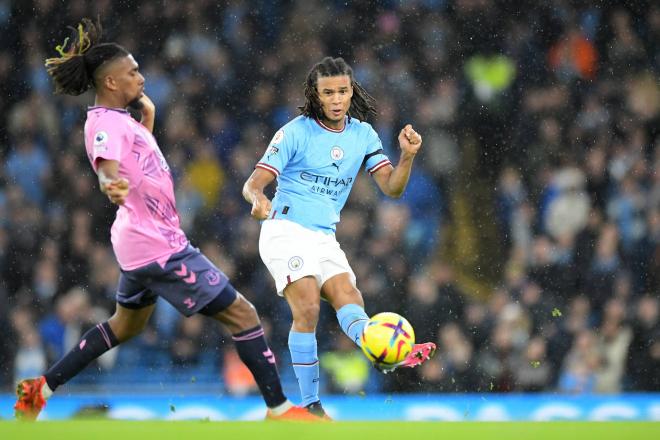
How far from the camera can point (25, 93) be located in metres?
10.5

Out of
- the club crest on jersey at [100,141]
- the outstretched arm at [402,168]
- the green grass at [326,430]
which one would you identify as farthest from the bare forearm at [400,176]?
the green grass at [326,430]

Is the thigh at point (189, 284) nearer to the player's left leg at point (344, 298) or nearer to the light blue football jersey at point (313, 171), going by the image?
the player's left leg at point (344, 298)

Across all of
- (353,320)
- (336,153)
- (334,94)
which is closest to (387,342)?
(353,320)

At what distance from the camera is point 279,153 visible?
5871 millimetres

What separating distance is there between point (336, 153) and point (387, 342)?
44.1 inches

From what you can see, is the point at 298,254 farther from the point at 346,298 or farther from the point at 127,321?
the point at 127,321

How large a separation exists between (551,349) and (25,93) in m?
5.14

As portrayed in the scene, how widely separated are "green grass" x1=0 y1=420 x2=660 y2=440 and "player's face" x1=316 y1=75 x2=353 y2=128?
198 cm

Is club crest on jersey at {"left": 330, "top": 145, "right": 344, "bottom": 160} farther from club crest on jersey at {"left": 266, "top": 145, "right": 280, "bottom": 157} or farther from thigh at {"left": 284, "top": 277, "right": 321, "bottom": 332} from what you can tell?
thigh at {"left": 284, "top": 277, "right": 321, "bottom": 332}

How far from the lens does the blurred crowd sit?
9461 mm

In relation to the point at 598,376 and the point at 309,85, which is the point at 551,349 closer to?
the point at 598,376

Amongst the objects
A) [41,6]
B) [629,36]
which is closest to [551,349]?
[629,36]

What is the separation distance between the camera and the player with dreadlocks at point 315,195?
5855 millimetres

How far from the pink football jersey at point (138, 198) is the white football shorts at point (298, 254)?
0.88 m
